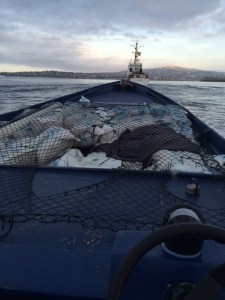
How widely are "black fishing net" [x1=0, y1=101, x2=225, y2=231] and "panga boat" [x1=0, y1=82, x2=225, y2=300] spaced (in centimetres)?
1

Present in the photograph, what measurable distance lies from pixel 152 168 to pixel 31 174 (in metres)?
1.46

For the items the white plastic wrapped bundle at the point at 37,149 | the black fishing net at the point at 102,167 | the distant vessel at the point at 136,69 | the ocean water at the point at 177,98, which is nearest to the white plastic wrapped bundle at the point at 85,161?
the black fishing net at the point at 102,167

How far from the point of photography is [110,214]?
9.06 ft

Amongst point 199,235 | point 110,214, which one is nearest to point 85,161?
point 110,214

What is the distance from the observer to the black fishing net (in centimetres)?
275

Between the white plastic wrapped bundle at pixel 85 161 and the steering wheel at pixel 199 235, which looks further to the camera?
the white plastic wrapped bundle at pixel 85 161

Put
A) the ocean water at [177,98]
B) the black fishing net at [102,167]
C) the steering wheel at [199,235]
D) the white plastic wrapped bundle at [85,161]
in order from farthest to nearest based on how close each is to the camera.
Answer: the ocean water at [177,98]
the white plastic wrapped bundle at [85,161]
the black fishing net at [102,167]
the steering wheel at [199,235]

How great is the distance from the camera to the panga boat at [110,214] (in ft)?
4.78

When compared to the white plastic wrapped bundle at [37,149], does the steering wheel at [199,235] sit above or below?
above

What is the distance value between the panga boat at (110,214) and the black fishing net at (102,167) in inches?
0.4

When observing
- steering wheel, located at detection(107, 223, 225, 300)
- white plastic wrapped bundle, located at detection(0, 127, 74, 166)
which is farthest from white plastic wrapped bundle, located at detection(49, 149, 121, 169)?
steering wheel, located at detection(107, 223, 225, 300)

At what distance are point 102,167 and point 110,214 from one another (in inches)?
49.2

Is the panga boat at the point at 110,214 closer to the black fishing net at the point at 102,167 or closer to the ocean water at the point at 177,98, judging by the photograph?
the black fishing net at the point at 102,167

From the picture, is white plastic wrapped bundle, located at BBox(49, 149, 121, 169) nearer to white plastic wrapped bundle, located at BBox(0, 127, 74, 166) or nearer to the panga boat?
the panga boat
